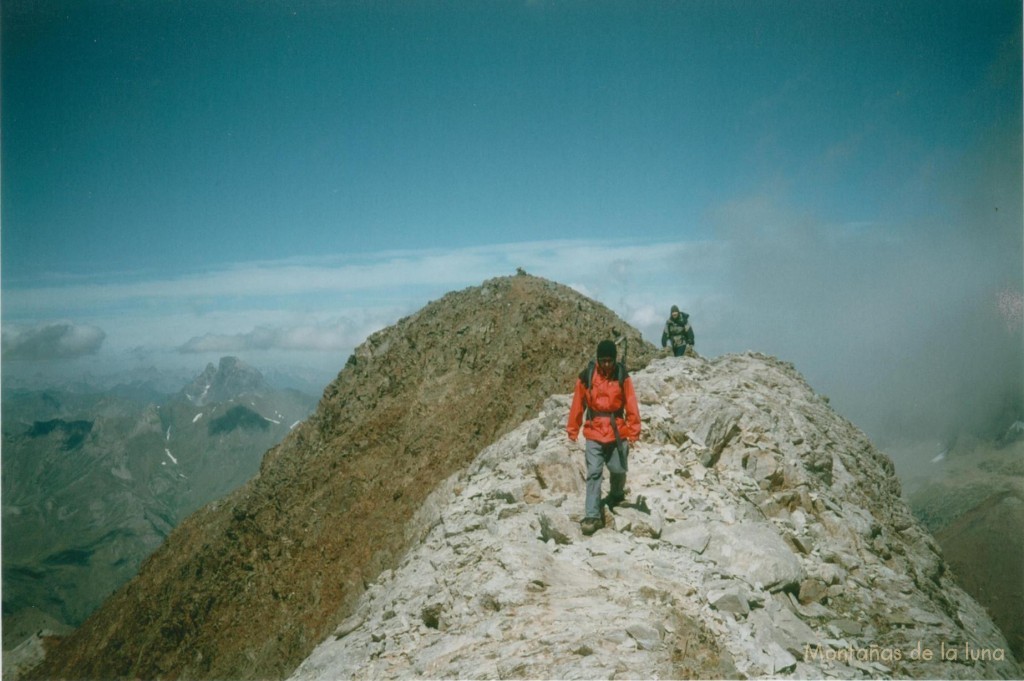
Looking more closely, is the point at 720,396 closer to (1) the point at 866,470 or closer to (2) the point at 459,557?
(1) the point at 866,470

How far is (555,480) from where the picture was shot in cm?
1215

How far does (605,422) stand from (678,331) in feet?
46.1

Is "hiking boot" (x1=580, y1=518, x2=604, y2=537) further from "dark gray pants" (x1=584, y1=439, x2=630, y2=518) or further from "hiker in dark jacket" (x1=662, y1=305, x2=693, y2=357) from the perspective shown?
"hiker in dark jacket" (x1=662, y1=305, x2=693, y2=357)

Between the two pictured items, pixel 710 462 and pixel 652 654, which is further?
pixel 710 462

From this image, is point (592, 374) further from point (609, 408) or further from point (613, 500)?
point (613, 500)

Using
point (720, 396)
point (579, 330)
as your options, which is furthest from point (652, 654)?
point (579, 330)

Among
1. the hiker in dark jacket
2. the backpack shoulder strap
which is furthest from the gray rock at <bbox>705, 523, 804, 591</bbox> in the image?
the hiker in dark jacket

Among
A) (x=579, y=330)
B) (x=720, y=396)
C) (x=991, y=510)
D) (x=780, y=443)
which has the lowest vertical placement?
(x=991, y=510)

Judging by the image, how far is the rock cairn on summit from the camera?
707 cm

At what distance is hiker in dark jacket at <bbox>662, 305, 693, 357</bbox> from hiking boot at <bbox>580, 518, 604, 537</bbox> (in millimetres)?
14736

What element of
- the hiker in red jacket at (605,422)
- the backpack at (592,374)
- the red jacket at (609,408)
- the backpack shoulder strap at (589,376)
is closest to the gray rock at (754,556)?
the hiker in red jacket at (605,422)

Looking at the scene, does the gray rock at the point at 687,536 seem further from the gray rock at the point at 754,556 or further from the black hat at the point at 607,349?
the black hat at the point at 607,349

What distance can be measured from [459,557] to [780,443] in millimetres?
9271

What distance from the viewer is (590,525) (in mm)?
9906
